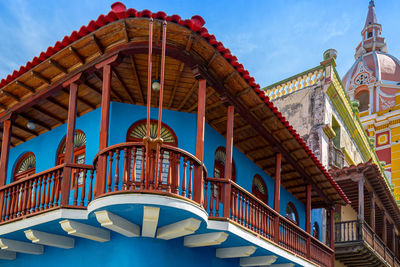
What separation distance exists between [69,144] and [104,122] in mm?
870

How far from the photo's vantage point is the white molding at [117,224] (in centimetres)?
839

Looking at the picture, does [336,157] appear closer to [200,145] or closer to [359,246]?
[359,246]

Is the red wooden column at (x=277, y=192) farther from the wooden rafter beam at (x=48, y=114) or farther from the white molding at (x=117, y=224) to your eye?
the wooden rafter beam at (x=48, y=114)

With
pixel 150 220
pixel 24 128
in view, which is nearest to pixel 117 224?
pixel 150 220

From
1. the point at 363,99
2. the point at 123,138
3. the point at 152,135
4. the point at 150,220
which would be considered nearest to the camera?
the point at 150,220

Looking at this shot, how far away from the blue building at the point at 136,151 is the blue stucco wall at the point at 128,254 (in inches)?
0.8

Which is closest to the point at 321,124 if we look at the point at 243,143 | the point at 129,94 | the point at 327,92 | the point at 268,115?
the point at 327,92

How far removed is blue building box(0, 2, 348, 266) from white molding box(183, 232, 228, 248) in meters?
0.02

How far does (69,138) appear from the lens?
9.57 m

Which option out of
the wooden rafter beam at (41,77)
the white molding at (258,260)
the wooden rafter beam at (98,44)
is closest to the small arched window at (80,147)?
the wooden rafter beam at (41,77)

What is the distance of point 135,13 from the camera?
8.70m

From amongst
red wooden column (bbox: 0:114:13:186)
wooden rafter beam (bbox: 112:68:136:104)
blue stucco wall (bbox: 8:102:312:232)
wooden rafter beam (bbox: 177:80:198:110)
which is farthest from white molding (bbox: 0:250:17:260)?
wooden rafter beam (bbox: 177:80:198:110)

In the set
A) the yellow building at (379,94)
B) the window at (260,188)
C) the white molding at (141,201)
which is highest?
the yellow building at (379,94)

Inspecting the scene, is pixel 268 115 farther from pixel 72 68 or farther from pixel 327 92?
pixel 327 92
